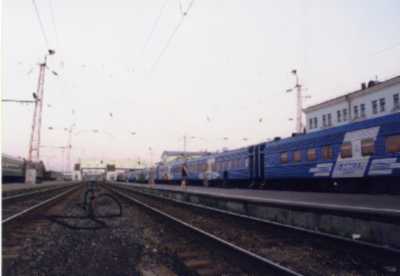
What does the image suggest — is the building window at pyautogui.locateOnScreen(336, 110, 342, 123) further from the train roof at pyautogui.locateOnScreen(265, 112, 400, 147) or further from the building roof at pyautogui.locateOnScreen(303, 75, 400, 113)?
the train roof at pyautogui.locateOnScreen(265, 112, 400, 147)

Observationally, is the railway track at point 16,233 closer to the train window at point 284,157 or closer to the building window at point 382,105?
the train window at point 284,157

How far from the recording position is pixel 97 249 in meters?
7.22

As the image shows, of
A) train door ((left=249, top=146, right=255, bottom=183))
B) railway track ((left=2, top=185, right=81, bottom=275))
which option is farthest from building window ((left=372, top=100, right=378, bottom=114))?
railway track ((left=2, top=185, right=81, bottom=275))

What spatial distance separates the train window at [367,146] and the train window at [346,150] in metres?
0.70

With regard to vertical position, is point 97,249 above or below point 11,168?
below

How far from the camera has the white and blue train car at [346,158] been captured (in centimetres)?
1448

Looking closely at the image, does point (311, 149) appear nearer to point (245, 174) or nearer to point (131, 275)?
point (245, 174)

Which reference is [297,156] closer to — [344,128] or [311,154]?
[311,154]

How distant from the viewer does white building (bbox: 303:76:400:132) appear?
39.0 meters

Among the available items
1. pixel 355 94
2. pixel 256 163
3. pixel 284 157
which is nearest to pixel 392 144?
pixel 284 157

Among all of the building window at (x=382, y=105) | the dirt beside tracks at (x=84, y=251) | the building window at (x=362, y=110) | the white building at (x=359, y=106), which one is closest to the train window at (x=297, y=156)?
the dirt beside tracks at (x=84, y=251)

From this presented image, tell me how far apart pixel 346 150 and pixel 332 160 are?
3.22ft

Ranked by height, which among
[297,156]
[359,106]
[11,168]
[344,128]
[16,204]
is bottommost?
[16,204]

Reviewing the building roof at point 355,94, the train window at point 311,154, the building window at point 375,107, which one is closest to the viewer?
the train window at point 311,154
